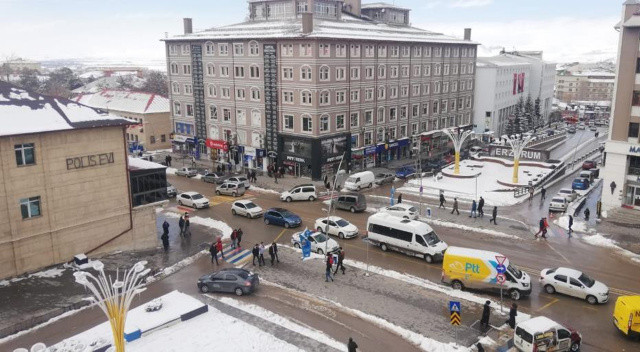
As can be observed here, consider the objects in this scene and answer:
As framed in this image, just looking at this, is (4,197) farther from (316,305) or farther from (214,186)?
(214,186)

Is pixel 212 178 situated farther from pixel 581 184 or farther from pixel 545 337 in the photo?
pixel 545 337

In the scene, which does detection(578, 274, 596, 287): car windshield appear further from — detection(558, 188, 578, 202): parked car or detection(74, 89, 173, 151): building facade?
detection(74, 89, 173, 151): building facade

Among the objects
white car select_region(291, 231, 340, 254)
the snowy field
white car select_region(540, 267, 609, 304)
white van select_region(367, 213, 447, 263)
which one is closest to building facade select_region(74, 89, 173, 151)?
the snowy field

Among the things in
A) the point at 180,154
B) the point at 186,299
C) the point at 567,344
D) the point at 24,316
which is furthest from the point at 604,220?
the point at 180,154

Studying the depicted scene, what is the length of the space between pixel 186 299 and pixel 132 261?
27.3 ft

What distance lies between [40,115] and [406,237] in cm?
2373

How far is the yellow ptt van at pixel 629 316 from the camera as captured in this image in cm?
2156

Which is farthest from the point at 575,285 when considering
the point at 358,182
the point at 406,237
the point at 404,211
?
the point at 358,182

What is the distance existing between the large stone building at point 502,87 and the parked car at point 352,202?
48966mm

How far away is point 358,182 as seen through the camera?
53.5 metres

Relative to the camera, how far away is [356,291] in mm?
27562

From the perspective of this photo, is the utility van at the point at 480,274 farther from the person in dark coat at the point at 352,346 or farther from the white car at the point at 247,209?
the white car at the point at 247,209

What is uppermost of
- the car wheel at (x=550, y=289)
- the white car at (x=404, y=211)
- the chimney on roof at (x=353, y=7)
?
the chimney on roof at (x=353, y=7)

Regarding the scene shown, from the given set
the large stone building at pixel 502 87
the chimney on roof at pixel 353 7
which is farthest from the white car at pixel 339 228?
the large stone building at pixel 502 87
